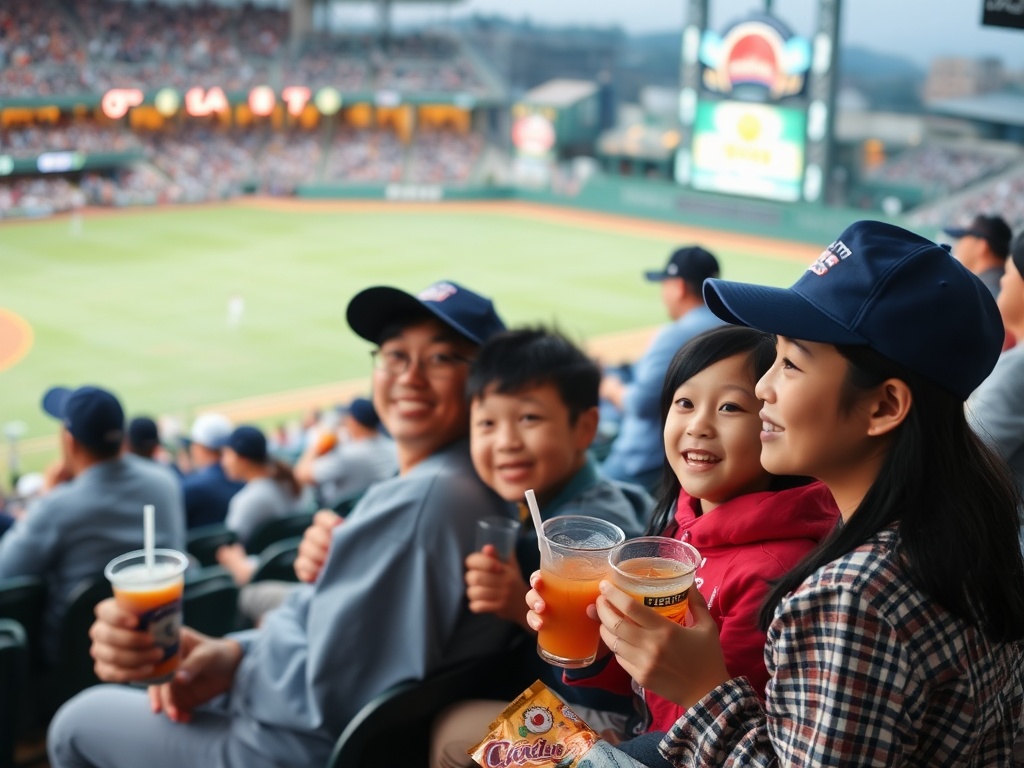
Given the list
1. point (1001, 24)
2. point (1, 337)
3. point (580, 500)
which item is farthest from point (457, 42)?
point (580, 500)

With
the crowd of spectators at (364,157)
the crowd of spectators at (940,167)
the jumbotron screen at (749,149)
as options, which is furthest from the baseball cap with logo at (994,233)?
the crowd of spectators at (364,157)

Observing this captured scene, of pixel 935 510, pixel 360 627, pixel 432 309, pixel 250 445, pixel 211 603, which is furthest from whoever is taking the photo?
pixel 250 445

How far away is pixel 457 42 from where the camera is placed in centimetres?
4838

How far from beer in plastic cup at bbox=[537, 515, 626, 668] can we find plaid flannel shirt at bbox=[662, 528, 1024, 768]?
1.17 feet

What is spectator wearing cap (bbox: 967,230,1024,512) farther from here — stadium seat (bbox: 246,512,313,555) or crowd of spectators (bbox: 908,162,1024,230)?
crowd of spectators (bbox: 908,162,1024,230)

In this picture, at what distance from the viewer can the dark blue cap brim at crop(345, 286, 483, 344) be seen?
2.89m

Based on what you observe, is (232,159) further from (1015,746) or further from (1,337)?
(1015,746)

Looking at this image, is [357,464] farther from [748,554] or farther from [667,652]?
[667,652]

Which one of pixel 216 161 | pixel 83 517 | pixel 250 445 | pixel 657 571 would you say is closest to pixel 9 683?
pixel 83 517

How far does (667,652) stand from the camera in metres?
1.65

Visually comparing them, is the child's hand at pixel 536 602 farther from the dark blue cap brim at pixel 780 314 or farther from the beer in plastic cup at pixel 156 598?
the beer in plastic cup at pixel 156 598

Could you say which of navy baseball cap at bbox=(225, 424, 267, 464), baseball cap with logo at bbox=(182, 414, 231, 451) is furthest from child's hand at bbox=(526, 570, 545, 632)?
baseball cap with logo at bbox=(182, 414, 231, 451)

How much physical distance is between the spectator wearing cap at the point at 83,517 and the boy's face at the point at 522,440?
217 centimetres

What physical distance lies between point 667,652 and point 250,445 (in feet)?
15.8
